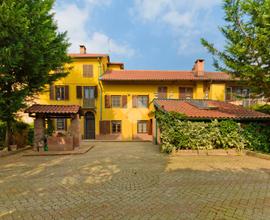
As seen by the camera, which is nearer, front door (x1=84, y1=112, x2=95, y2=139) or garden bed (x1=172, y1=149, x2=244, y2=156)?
garden bed (x1=172, y1=149, x2=244, y2=156)

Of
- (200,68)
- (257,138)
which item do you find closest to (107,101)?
(200,68)

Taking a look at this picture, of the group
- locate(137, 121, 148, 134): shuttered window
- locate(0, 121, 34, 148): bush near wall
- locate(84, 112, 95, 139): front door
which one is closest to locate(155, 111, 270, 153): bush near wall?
locate(137, 121, 148, 134): shuttered window

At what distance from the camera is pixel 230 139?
10430 mm

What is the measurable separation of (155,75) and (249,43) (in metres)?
12.9

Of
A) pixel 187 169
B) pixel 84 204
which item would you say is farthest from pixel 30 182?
pixel 187 169

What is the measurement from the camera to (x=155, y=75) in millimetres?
20875

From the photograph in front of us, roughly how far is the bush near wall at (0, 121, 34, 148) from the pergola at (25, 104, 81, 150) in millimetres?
2061

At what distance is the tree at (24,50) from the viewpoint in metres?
8.56

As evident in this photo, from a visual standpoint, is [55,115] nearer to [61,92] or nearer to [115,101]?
[61,92]

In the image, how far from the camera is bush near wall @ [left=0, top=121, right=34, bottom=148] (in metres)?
12.5

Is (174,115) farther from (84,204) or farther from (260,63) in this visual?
(84,204)

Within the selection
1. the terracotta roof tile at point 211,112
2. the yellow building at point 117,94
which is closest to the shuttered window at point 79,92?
the yellow building at point 117,94

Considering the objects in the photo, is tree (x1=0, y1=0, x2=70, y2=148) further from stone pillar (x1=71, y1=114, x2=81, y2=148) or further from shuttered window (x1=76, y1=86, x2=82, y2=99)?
shuttered window (x1=76, y1=86, x2=82, y2=99)

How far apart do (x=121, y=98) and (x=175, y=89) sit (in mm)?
6201
